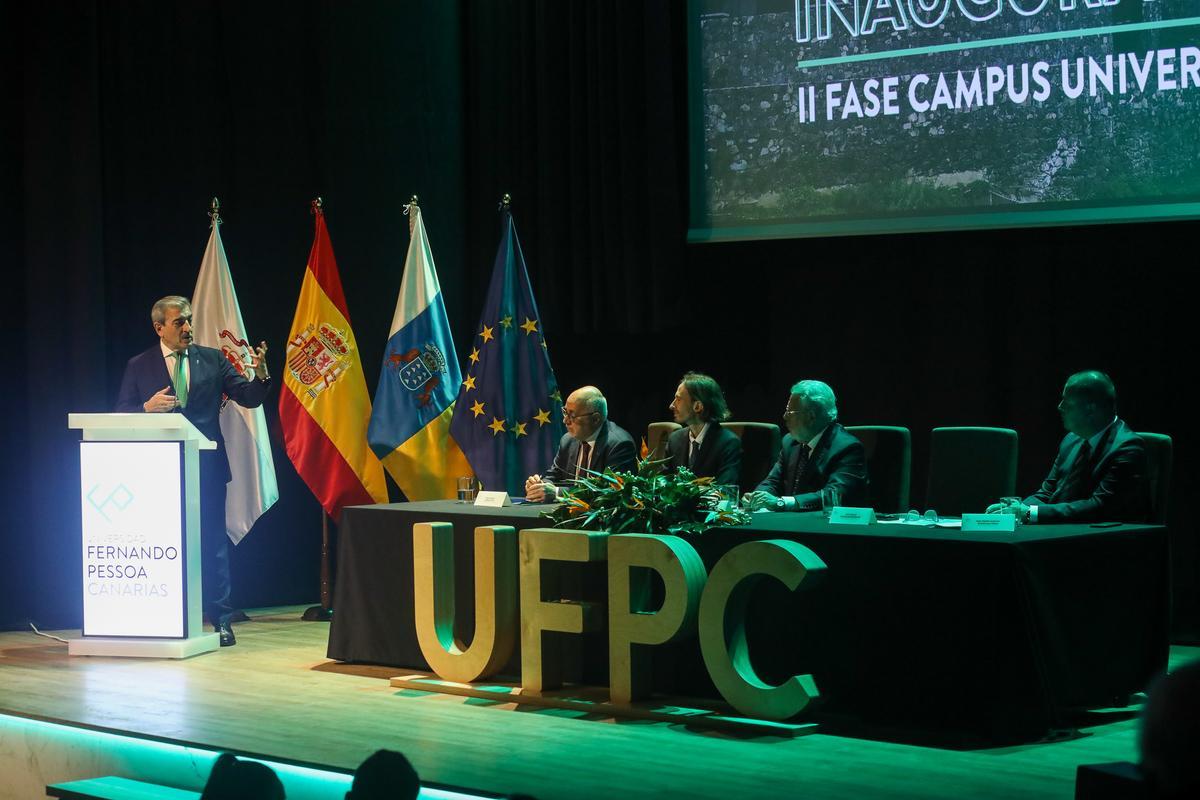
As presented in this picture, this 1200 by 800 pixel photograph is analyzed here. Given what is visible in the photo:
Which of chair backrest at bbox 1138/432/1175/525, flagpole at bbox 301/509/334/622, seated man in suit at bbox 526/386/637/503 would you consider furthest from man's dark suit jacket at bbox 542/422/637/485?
chair backrest at bbox 1138/432/1175/525

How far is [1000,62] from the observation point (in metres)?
6.41

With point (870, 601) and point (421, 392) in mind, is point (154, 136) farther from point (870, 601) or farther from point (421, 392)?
point (870, 601)

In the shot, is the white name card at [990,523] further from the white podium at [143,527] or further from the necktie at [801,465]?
the white podium at [143,527]

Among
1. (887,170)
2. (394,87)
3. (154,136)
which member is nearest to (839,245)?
(887,170)

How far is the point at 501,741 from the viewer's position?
4.48 meters

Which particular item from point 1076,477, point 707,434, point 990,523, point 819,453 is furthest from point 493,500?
point 1076,477

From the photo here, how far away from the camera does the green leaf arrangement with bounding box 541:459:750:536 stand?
16.0 ft

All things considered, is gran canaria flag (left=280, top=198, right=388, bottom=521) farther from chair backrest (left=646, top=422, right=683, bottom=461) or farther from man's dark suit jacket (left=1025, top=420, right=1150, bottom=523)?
man's dark suit jacket (left=1025, top=420, right=1150, bottom=523)

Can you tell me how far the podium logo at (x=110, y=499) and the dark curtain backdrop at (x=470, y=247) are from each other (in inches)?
41.2

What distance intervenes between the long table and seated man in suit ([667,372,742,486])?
72 centimetres

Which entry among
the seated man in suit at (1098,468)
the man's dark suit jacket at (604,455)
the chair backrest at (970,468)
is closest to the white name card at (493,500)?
the man's dark suit jacket at (604,455)

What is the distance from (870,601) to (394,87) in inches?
179

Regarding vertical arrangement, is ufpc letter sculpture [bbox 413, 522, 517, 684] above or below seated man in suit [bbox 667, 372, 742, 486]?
below

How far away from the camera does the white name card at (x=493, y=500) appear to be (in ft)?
18.7
